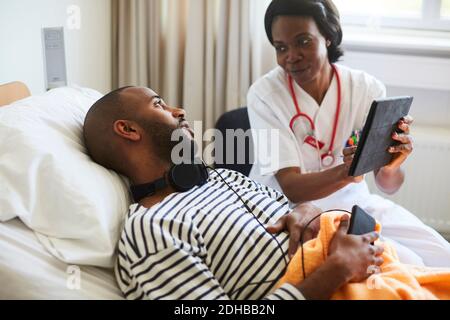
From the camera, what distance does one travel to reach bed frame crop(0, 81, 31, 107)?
152 cm

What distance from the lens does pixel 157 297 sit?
3.67 ft

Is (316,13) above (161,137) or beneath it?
above

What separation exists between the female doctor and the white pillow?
1.99 feet

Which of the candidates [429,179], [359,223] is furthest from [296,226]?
[429,179]

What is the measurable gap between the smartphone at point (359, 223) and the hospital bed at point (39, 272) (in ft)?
1.70

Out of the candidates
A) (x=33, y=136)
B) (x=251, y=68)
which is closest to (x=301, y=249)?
(x=33, y=136)

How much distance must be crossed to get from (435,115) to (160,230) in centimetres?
169

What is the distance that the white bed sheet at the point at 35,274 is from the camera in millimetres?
1133

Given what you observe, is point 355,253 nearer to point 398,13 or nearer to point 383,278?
point 383,278

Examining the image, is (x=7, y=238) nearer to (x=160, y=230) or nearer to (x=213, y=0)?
(x=160, y=230)

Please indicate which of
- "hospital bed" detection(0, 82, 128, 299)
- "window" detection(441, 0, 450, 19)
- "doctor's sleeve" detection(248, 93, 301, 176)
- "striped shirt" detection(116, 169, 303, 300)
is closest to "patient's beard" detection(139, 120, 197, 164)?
"striped shirt" detection(116, 169, 303, 300)

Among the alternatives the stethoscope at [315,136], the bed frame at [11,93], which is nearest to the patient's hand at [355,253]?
the stethoscope at [315,136]

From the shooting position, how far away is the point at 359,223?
1.26m

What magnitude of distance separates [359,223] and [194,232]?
363 millimetres
